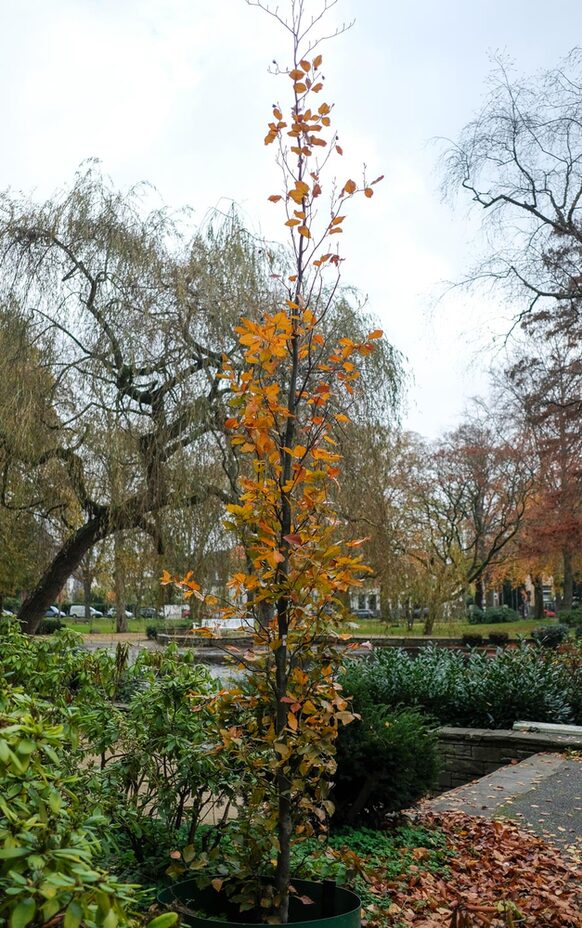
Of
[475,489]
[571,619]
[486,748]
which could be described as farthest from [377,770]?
[475,489]

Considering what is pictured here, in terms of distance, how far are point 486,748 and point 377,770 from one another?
3.12 m

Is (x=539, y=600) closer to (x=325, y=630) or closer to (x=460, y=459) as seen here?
(x=460, y=459)

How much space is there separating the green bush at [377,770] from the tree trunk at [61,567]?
6065 mm

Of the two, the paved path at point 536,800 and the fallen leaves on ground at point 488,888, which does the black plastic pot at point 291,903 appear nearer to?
the fallen leaves on ground at point 488,888

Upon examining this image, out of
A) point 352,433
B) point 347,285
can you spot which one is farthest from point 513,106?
point 352,433

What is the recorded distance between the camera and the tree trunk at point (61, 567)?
1090 cm

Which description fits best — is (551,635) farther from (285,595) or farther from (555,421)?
(285,595)

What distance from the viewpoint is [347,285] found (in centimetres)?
1162

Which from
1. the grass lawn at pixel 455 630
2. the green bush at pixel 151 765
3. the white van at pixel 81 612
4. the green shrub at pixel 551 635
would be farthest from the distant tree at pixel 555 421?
the white van at pixel 81 612

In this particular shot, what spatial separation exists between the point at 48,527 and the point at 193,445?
3.22 metres

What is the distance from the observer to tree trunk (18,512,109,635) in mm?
10898

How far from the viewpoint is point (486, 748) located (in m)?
7.74

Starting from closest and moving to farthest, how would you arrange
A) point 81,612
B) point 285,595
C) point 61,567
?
point 285,595, point 61,567, point 81,612

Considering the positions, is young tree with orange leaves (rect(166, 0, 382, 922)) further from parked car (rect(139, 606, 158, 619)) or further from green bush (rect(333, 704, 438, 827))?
parked car (rect(139, 606, 158, 619))
